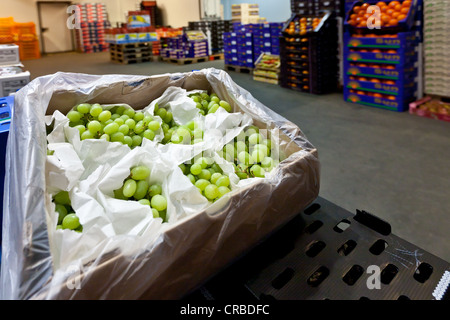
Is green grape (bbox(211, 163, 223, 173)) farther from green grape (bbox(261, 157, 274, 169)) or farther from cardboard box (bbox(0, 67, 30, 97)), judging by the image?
cardboard box (bbox(0, 67, 30, 97))

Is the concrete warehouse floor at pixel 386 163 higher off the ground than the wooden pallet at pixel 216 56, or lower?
lower

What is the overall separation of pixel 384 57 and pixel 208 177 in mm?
4146

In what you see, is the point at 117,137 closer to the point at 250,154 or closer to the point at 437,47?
the point at 250,154

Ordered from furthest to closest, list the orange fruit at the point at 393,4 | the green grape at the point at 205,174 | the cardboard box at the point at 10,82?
the orange fruit at the point at 393,4
the cardboard box at the point at 10,82
the green grape at the point at 205,174

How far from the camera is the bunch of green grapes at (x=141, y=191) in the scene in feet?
3.06

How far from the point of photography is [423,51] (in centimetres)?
443

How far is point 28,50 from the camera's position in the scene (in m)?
12.6

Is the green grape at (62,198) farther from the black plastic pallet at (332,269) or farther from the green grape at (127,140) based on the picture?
the black plastic pallet at (332,269)

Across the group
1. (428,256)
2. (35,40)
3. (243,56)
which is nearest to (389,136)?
(428,256)

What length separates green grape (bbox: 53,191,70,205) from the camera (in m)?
0.93

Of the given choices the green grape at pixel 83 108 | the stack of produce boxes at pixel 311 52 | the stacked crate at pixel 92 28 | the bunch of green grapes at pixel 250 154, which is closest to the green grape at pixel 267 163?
the bunch of green grapes at pixel 250 154

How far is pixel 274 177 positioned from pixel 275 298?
317 mm

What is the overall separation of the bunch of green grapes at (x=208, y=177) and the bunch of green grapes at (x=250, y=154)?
0.07 meters

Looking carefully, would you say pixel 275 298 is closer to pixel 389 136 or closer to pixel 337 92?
pixel 389 136
